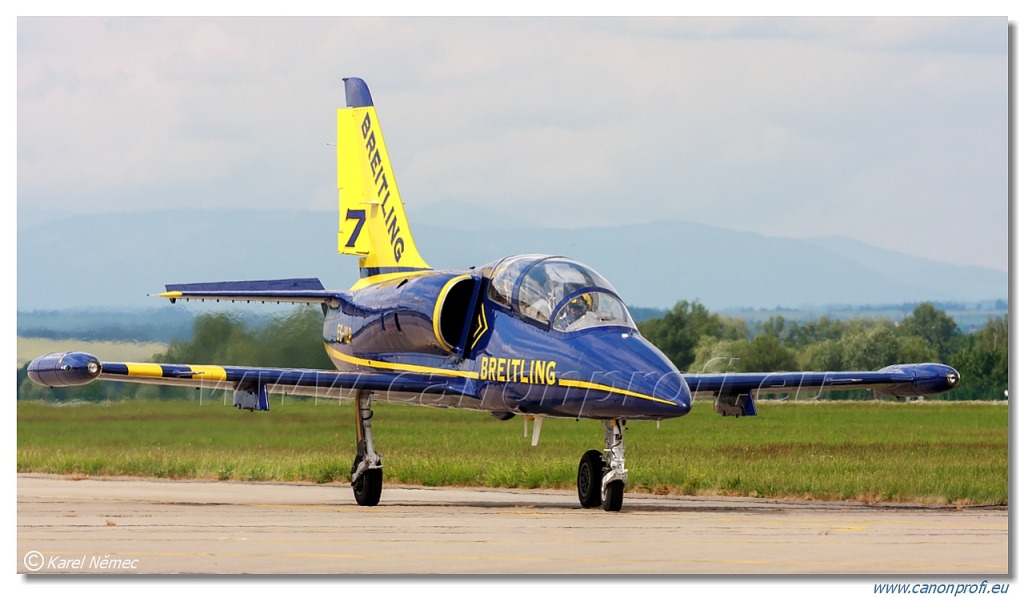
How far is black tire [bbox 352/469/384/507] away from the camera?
2253cm

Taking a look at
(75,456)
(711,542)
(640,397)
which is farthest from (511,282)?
(75,456)

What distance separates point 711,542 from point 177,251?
51.9ft

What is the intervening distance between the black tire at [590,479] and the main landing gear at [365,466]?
300cm

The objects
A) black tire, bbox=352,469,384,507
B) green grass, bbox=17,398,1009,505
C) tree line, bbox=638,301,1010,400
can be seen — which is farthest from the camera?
tree line, bbox=638,301,1010,400

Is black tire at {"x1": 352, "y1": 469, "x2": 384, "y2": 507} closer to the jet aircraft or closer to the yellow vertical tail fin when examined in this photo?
the jet aircraft

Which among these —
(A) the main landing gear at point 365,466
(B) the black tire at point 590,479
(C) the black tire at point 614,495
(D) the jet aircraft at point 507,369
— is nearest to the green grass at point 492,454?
(A) the main landing gear at point 365,466

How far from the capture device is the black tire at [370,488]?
73.9 feet

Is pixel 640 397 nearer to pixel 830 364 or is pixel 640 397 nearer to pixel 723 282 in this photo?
pixel 830 364

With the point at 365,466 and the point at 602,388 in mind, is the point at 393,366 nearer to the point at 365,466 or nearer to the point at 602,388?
the point at 365,466

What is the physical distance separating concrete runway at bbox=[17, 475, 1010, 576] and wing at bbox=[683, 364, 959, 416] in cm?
149

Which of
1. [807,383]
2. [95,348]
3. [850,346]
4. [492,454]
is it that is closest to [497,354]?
[807,383]

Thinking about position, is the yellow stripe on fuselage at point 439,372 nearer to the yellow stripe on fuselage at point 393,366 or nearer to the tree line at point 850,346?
the yellow stripe on fuselage at point 393,366

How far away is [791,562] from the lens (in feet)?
48.0

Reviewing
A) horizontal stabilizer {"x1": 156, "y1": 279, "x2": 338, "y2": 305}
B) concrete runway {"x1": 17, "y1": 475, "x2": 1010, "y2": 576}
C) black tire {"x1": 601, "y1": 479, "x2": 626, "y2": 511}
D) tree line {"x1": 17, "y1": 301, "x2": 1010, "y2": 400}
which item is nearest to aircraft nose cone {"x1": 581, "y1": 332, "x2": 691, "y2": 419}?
concrete runway {"x1": 17, "y1": 475, "x2": 1010, "y2": 576}
